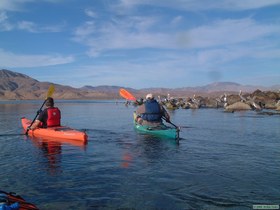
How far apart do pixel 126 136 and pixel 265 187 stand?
42.0 feet

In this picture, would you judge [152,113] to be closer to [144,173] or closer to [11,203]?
[144,173]

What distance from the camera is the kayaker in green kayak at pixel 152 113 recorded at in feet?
71.1

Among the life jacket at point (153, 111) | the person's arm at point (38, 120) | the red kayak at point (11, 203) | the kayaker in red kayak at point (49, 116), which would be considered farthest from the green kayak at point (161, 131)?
the red kayak at point (11, 203)

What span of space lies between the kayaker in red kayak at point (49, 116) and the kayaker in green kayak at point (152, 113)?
5.75 m

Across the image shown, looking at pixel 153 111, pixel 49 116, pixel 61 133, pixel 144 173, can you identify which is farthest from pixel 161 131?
pixel 144 173

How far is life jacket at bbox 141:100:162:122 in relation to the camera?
2166 centimetres

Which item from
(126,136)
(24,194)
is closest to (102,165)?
(24,194)

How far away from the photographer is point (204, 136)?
2095 centimetres

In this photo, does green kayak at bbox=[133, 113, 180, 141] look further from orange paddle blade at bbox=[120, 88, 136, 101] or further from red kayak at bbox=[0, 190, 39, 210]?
red kayak at bbox=[0, 190, 39, 210]

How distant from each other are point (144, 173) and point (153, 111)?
10312 millimetres

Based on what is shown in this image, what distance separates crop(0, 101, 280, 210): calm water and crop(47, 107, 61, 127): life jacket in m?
1.64

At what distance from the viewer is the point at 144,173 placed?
38.1ft

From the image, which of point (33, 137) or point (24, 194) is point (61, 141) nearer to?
point (33, 137)

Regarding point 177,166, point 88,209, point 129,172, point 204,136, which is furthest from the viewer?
point 204,136
